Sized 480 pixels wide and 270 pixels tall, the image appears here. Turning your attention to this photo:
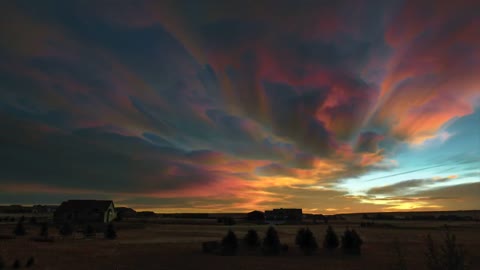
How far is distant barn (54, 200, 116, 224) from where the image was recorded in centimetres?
8331

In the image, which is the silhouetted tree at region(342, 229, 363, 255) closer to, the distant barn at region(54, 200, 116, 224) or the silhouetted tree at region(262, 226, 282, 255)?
the silhouetted tree at region(262, 226, 282, 255)

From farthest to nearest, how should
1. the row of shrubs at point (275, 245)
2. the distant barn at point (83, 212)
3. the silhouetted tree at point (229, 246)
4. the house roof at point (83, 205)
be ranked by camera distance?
the house roof at point (83, 205) → the distant barn at point (83, 212) → the row of shrubs at point (275, 245) → the silhouetted tree at point (229, 246)

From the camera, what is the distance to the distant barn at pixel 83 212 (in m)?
83.3

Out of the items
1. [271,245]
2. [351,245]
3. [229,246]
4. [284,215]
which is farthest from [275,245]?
[284,215]

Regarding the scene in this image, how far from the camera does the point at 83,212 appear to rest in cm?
8456

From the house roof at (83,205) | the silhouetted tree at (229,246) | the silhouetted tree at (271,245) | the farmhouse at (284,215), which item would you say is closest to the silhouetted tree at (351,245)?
the silhouetted tree at (271,245)

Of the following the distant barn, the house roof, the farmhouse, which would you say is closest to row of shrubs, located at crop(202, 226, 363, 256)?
the distant barn

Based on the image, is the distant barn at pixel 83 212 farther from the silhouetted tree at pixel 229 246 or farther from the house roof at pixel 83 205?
the silhouetted tree at pixel 229 246

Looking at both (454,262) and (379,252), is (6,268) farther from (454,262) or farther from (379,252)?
(379,252)

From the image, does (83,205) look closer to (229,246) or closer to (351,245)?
(229,246)

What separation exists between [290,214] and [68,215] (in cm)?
7796

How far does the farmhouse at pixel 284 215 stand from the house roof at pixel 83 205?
6290 cm

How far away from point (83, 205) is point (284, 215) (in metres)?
71.9

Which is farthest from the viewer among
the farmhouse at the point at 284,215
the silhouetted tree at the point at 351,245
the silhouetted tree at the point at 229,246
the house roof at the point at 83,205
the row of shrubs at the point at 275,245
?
the farmhouse at the point at 284,215
